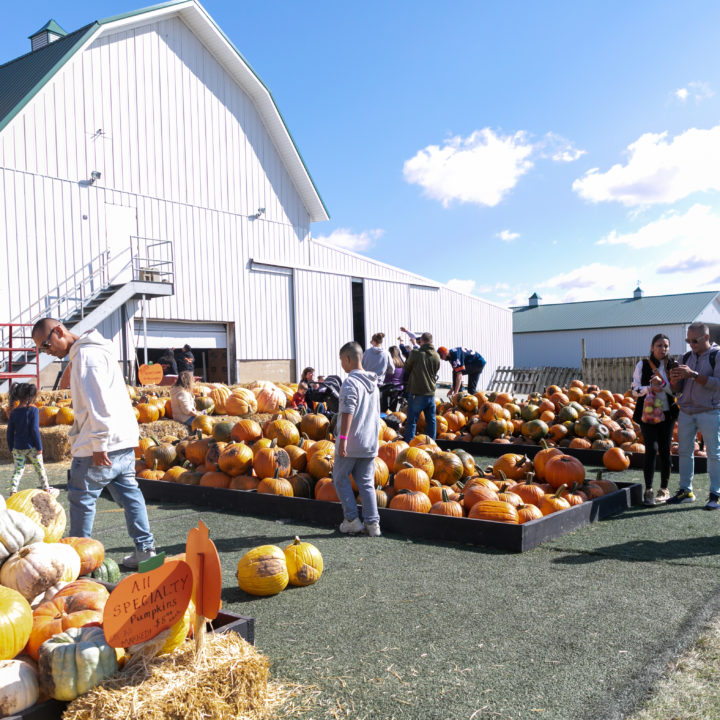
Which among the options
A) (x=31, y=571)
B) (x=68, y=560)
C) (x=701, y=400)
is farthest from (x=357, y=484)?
(x=701, y=400)

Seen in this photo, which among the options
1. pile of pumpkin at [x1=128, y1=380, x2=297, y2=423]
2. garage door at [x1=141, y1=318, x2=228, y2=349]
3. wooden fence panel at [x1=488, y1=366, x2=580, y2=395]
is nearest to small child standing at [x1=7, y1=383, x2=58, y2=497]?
pile of pumpkin at [x1=128, y1=380, x2=297, y2=423]

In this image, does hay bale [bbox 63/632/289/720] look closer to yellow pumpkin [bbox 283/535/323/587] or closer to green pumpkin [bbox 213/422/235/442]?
yellow pumpkin [bbox 283/535/323/587]

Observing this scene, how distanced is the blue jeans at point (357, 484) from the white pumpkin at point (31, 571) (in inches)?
108

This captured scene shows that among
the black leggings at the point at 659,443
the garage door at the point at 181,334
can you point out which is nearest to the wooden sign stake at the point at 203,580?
the black leggings at the point at 659,443

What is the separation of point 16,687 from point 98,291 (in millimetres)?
15519

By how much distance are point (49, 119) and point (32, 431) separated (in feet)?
37.8

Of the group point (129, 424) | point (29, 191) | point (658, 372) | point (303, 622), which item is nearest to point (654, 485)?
point (658, 372)

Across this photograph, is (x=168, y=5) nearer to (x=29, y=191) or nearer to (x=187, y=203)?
(x=187, y=203)

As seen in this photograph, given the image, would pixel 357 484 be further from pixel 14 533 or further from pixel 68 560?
pixel 14 533

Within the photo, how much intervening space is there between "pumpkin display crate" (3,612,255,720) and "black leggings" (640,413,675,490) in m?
4.99

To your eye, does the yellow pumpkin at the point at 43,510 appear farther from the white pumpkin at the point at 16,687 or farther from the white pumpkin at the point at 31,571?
the white pumpkin at the point at 16,687

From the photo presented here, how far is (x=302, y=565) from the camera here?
171 inches

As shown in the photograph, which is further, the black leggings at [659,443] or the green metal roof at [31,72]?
the green metal roof at [31,72]

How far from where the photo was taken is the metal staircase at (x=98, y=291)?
15.0 m
